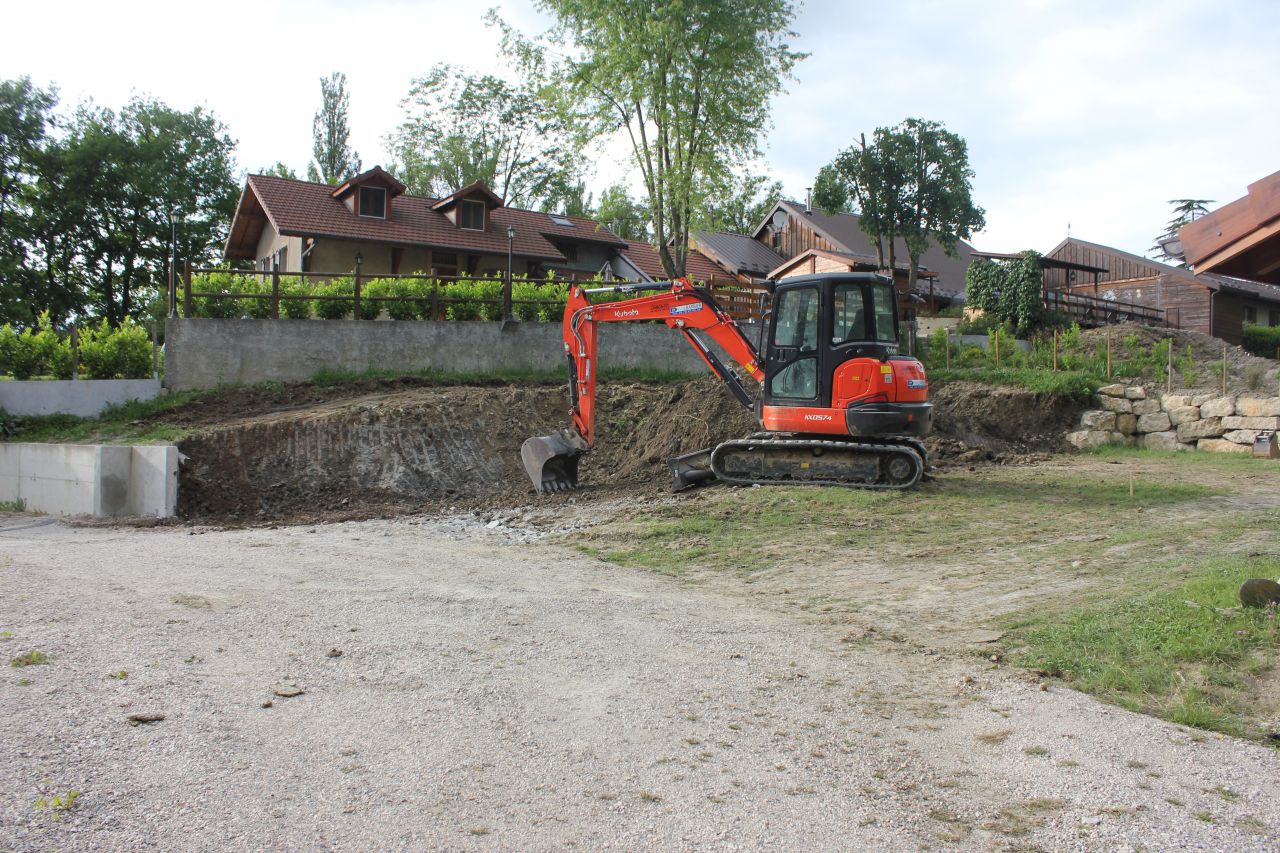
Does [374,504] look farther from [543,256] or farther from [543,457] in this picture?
[543,256]

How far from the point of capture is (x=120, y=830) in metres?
3.57

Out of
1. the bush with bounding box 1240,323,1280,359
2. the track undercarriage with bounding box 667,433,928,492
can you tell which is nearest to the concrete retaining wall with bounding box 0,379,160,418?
the track undercarriage with bounding box 667,433,928,492

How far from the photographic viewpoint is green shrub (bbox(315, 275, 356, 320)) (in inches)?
805

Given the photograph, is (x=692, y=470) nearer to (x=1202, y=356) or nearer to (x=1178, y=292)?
(x=1202, y=356)

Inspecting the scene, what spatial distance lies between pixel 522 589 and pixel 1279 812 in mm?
5889

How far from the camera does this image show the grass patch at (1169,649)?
5227 mm

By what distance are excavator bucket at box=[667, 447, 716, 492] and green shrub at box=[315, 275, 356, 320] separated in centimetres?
1008

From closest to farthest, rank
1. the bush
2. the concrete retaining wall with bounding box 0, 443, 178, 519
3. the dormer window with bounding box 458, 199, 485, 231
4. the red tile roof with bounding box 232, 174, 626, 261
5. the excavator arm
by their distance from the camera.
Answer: the excavator arm < the concrete retaining wall with bounding box 0, 443, 178, 519 < the red tile roof with bounding box 232, 174, 626, 261 < the dormer window with bounding box 458, 199, 485, 231 < the bush

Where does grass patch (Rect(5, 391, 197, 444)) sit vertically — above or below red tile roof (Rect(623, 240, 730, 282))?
below

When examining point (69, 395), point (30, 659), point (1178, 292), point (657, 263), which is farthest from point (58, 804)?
point (1178, 292)

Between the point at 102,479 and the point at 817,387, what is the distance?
1090 centimetres

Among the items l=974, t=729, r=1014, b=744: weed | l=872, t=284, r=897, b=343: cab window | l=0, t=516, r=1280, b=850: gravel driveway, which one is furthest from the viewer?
l=872, t=284, r=897, b=343: cab window

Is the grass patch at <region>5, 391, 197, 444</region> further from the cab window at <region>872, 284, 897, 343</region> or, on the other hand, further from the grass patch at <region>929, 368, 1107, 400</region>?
the grass patch at <region>929, 368, 1107, 400</region>

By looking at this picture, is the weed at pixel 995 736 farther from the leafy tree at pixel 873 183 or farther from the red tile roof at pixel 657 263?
the red tile roof at pixel 657 263
